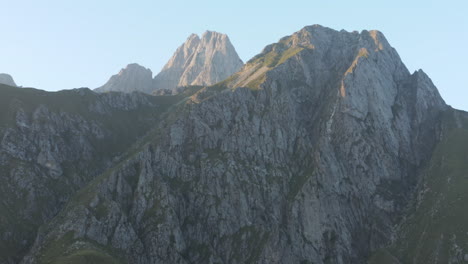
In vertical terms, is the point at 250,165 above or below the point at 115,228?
above

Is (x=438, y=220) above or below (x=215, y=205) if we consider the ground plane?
below

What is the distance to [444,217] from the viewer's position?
157m

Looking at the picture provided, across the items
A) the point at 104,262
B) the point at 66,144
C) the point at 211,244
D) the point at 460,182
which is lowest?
the point at 211,244

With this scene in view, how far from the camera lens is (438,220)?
157 meters

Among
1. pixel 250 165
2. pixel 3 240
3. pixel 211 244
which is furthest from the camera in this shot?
pixel 250 165

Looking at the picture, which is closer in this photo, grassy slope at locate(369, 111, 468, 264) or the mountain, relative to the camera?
grassy slope at locate(369, 111, 468, 264)

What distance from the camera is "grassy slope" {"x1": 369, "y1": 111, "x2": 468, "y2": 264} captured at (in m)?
144

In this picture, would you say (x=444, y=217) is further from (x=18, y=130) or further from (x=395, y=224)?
(x=18, y=130)

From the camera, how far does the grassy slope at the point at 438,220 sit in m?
144

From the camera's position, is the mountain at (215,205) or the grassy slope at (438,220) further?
the mountain at (215,205)

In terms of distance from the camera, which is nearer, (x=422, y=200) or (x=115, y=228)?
(x=115, y=228)

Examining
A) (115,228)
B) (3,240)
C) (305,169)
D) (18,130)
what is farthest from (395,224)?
(18,130)

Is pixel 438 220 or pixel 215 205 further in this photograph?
pixel 215 205

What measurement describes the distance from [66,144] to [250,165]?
3802 inches
